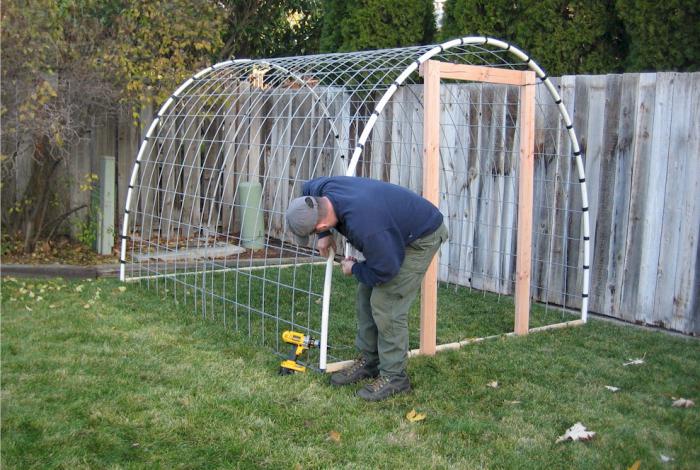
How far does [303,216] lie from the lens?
467 cm

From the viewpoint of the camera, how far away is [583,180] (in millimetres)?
6668

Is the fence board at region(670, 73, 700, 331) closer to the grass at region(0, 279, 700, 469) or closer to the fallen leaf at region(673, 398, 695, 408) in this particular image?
the grass at region(0, 279, 700, 469)

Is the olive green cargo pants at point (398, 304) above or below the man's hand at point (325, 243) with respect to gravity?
below

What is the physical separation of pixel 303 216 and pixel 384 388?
1.23 meters

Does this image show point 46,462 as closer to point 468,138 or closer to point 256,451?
point 256,451

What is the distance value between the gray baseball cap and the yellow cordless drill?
3.27ft

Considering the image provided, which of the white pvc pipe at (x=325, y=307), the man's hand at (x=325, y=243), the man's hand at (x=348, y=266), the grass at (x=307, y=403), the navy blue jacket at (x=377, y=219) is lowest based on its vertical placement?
the grass at (x=307, y=403)

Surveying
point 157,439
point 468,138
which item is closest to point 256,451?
point 157,439

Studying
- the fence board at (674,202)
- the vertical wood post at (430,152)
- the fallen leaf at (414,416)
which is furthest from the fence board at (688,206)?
the fallen leaf at (414,416)

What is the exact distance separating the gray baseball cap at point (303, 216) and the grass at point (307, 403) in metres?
1.09

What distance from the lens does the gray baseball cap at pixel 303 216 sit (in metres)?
4.67

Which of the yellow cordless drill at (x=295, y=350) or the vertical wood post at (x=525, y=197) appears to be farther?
the vertical wood post at (x=525, y=197)

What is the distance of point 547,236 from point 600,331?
1183mm

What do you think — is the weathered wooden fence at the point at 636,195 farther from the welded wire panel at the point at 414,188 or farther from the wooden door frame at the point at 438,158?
the wooden door frame at the point at 438,158
